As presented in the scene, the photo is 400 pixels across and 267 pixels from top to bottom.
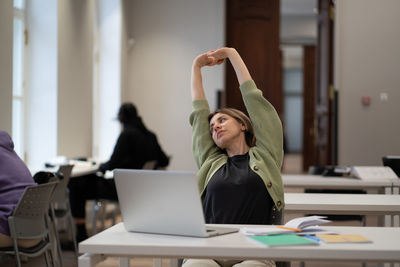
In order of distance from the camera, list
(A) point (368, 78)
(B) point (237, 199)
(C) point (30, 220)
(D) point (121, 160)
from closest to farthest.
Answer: (B) point (237, 199) → (C) point (30, 220) → (D) point (121, 160) → (A) point (368, 78)

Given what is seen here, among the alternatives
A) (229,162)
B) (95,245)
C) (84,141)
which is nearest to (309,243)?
(95,245)

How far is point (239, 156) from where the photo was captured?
2471mm

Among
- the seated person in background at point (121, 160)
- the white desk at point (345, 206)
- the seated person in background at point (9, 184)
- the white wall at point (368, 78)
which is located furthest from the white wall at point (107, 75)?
the white desk at point (345, 206)

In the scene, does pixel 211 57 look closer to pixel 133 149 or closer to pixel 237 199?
pixel 237 199

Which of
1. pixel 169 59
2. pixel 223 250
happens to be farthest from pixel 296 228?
pixel 169 59

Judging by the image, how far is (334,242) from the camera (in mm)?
1712

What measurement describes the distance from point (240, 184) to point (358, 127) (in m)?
5.29

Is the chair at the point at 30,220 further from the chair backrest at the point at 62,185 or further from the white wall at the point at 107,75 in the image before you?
the white wall at the point at 107,75

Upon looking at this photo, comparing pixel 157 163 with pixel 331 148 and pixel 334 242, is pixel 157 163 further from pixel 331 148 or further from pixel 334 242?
pixel 334 242

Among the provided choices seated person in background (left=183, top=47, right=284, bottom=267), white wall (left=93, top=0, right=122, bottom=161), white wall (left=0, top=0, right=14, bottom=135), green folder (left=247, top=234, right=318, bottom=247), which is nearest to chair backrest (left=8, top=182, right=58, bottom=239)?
seated person in background (left=183, top=47, right=284, bottom=267)

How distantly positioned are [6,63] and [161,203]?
314cm

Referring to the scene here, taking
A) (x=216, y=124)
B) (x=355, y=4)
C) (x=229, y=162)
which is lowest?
(x=229, y=162)

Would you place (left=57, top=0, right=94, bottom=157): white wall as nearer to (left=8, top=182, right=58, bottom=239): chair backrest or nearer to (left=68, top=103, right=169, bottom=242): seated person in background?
(left=68, top=103, right=169, bottom=242): seated person in background

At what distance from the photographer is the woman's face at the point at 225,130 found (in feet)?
8.00
